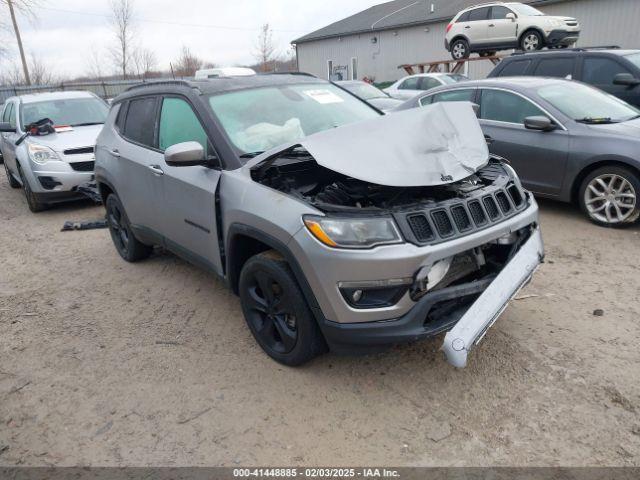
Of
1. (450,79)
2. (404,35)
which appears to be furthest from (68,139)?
(404,35)

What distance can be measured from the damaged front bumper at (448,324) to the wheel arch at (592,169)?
128 inches

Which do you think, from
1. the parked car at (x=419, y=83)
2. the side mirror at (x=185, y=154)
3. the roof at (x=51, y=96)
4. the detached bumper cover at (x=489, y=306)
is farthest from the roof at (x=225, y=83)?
the parked car at (x=419, y=83)

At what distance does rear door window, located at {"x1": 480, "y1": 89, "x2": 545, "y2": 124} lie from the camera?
5.95 metres

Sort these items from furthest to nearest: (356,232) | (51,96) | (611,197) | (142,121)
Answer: (51,96) < (611,197) < (142,121) < (356,232)

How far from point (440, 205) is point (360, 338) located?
861 millimetres

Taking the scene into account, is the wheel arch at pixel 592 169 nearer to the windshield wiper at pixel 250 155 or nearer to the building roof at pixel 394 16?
the windshield wiper at pixel 250 155

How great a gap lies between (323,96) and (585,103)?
3.65 meters

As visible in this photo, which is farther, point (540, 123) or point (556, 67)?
point (556, 67)

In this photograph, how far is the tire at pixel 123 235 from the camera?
16.9 feet

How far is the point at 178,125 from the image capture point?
3918mm

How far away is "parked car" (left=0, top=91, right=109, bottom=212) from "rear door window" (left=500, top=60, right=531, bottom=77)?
7027 mm

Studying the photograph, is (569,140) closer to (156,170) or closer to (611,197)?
(611,197)

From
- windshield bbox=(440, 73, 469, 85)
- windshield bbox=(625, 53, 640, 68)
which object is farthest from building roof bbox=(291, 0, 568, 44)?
windshield bbox=(625, 53, 640, 68)

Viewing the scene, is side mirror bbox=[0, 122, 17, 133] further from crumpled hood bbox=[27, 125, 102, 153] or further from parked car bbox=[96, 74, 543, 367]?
parked car bbox=[96, 74, 543, 367]
